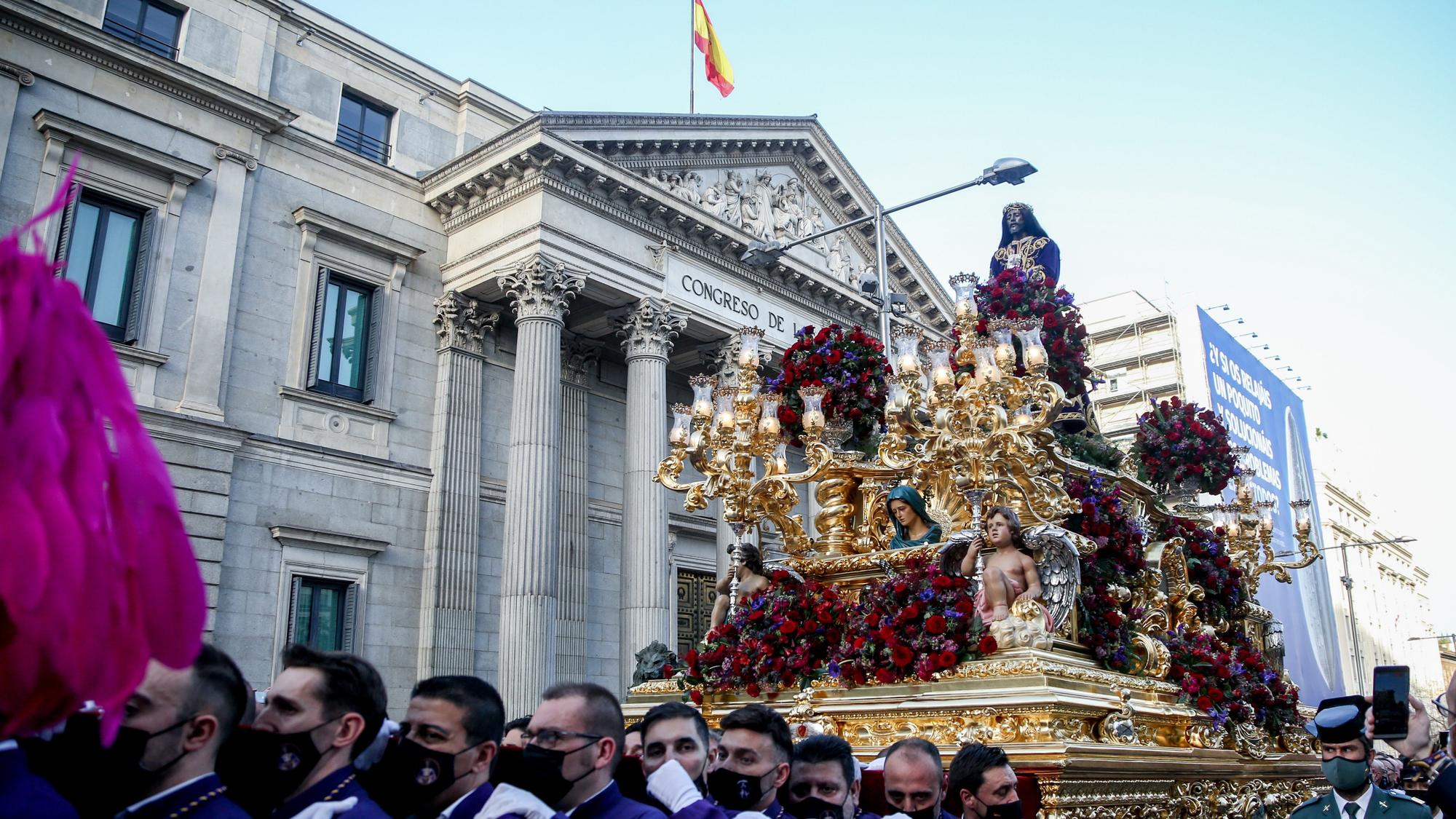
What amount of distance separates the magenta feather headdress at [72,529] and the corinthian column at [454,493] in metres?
19.2

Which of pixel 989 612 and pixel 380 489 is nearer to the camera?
pixel 989 612

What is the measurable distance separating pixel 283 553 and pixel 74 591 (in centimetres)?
1908

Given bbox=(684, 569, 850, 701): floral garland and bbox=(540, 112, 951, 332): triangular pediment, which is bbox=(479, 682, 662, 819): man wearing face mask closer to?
bbox=(684, 569, 850, 701): floral garland

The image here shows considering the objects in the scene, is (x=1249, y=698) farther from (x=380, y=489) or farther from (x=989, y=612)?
(x=380, y=489)

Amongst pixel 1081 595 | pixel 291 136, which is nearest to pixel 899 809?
pixel 1081 595

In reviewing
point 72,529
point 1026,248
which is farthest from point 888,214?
point 72,529

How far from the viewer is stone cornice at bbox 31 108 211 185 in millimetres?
17562

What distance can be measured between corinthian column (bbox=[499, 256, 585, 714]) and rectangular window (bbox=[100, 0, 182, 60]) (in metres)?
7.46

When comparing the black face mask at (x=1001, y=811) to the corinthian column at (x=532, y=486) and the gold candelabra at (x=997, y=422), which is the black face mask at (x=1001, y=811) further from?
the corinthian column at (x=532, y=486)

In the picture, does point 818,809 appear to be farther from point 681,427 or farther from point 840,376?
point 840,376

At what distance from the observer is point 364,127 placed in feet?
75.8

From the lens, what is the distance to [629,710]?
11.2m

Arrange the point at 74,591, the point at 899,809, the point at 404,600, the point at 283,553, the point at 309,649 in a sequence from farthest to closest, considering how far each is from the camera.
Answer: the point at 404,600 → the point at 283,553 → the point at 899,809 → the point at 309,649 → the point at 74,591

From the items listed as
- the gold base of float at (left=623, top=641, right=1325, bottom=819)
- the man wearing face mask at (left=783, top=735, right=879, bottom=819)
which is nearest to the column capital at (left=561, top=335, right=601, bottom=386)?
the gold base of float at (left=623, top=641, right=1325, bottom=819)
